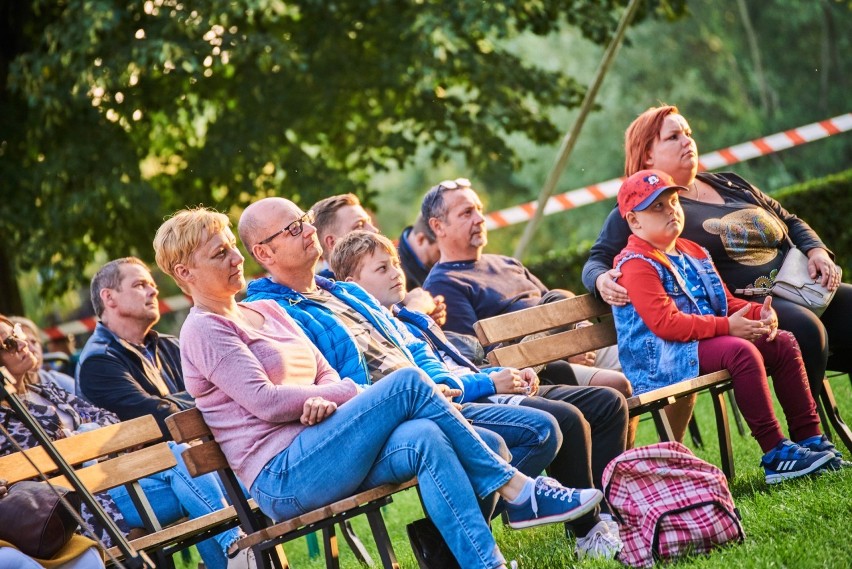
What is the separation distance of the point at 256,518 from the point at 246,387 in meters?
0.63

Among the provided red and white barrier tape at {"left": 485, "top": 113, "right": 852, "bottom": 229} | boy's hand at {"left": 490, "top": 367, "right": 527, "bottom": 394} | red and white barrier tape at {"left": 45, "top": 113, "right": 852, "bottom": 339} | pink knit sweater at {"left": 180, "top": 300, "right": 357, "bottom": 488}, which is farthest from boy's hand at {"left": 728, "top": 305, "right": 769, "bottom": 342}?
red and white barrier tape at {"left": 485, "top": 113, "right": 852, "bottom": 229}

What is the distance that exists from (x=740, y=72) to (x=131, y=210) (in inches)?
971

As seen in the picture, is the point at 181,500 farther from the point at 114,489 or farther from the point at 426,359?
the point at 426,359

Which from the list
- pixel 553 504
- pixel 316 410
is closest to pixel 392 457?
pixel 316 410

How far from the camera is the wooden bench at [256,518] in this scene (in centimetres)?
406

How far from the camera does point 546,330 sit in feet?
19.1

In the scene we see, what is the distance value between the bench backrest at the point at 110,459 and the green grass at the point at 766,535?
1.34 meters

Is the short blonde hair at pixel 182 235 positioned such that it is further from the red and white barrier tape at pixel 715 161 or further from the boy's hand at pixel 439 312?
the red and white barrier tape at pixel 715 161

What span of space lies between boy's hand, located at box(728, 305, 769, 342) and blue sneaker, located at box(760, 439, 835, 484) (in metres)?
0.50

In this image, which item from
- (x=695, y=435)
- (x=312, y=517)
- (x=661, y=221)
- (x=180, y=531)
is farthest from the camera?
(x=695, y=435)

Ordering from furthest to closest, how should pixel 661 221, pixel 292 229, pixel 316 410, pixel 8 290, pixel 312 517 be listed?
pixel 8 290 → pixel 661 221 → pixel 292 229 → pixel 316 410 → pixel 312 517

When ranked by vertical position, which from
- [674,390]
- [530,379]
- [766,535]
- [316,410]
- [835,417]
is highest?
[316,410]

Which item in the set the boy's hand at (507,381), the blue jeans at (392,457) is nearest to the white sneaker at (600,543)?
the blue jeans at (392,457)

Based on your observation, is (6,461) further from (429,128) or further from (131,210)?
(429,128)
